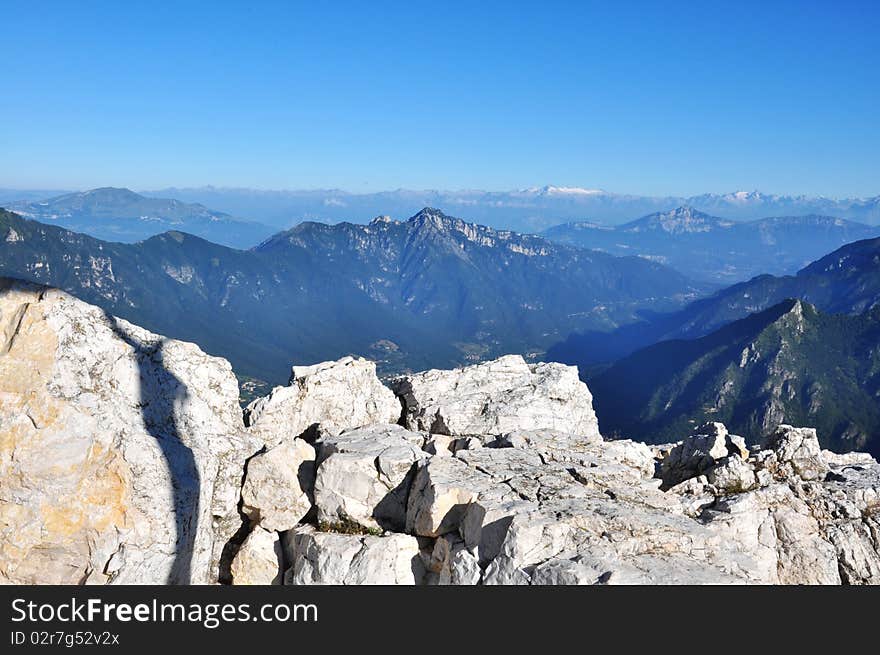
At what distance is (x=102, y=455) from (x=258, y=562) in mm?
6755

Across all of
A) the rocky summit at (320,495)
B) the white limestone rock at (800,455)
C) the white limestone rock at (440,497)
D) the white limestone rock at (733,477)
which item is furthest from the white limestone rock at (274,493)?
the white limestone rock at (800,455)

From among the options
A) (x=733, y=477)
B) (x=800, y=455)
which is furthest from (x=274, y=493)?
(x=800, y=455)

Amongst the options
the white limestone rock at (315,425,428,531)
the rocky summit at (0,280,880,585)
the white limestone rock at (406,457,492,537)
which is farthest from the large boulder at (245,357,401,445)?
the white limestone rock at (406,457,492,537)

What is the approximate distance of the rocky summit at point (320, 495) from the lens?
1844cm

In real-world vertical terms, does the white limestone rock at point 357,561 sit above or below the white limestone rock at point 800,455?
below

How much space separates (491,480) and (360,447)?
588 centimetres

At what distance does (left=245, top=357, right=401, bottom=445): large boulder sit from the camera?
27.0m

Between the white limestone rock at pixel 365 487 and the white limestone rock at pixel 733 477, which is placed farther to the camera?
the white limestone rock at pixel 733 477

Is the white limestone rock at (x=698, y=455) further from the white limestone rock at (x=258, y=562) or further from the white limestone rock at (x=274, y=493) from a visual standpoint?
the white limestone rock at (x=258, y=562)

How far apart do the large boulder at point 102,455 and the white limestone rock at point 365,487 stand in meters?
3.73

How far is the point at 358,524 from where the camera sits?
21812 mm

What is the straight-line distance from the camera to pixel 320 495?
2252 centimetres
